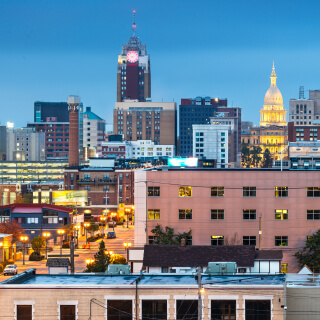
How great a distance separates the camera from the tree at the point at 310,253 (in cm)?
7914

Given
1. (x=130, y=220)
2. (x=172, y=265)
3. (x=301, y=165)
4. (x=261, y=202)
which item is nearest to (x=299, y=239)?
(x=261, y=202)

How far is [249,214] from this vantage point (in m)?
86.4

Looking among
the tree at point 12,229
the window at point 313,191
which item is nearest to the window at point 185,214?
the window at point 313,191

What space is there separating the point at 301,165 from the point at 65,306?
277 feet

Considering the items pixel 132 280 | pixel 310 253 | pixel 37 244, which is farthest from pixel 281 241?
pixel 37 244

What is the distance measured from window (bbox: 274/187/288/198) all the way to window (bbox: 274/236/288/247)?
4.18 m

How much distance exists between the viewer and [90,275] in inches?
1923

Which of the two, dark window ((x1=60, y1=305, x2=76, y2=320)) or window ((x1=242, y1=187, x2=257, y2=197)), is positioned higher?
window ((x1=242, y1=187, x2=257, y2=197))

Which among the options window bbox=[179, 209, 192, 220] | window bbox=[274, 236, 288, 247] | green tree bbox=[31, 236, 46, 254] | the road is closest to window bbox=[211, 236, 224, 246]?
window bbox=[179, 209, 192, 220]

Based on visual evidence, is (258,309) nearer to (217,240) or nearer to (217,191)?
(217,240)

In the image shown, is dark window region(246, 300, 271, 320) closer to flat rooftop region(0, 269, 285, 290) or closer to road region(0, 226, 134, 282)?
flat rooftop region(0, 269, 285, 290)

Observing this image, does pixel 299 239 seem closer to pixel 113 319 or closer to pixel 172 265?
pixel 172 265

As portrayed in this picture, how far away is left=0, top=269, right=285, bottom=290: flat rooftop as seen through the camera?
44753mm

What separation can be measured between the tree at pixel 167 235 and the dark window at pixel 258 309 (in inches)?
1463
